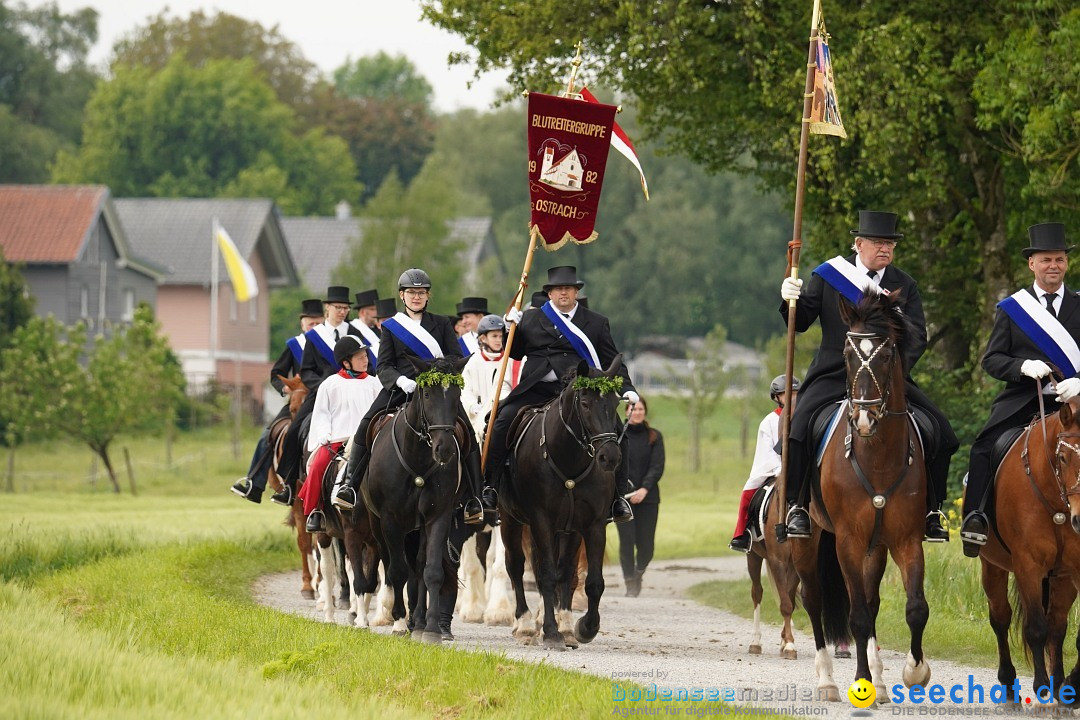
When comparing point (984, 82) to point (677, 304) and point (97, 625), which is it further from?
point (677, 304)

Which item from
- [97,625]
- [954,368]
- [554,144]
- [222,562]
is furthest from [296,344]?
[954,368]

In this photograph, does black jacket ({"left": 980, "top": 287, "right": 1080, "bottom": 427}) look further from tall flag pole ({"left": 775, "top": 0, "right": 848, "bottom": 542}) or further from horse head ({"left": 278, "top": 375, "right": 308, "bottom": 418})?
horse head ({"left": 278, "top": 375, "right": 308, "bottom": 418})

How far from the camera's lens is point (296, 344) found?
21.3 metres

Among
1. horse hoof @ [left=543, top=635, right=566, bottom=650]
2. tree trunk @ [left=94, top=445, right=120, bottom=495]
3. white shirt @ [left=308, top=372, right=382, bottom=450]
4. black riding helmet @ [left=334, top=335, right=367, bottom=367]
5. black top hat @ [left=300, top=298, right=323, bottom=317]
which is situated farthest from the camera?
tree trunk @ [left=94, top=445, right=120, bottom=495]

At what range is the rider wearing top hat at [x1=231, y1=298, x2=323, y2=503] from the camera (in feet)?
67.0

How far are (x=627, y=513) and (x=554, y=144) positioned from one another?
3.76 meters

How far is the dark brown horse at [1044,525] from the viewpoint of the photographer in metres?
10.9

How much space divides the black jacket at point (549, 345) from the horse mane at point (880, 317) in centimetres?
440

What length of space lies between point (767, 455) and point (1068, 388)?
5.12 metres

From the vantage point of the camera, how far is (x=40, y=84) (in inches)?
4134

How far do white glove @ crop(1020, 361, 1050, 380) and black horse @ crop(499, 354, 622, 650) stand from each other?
154 inches

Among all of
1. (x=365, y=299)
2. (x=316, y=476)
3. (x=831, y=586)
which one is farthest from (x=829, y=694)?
(x=365, y=299)

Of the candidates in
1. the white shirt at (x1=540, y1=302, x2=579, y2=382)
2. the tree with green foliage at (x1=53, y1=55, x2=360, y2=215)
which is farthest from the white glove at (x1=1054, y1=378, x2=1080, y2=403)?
the tree with green foliage at (x1=53, y1=55, x2=360, y2=215)

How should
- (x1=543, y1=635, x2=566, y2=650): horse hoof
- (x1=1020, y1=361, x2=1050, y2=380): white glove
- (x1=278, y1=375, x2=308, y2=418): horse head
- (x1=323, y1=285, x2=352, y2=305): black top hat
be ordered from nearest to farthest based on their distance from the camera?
(x1=1020, y1=361, x2=1050, y2=380): white glove < (x1=543, y1=635, x2=566, y2=650): horse hoof < (x1=278, y1=375, x2=308, y2=418): horse head < (x1=323, y1=285, x2=352, y2=305): black top hat
